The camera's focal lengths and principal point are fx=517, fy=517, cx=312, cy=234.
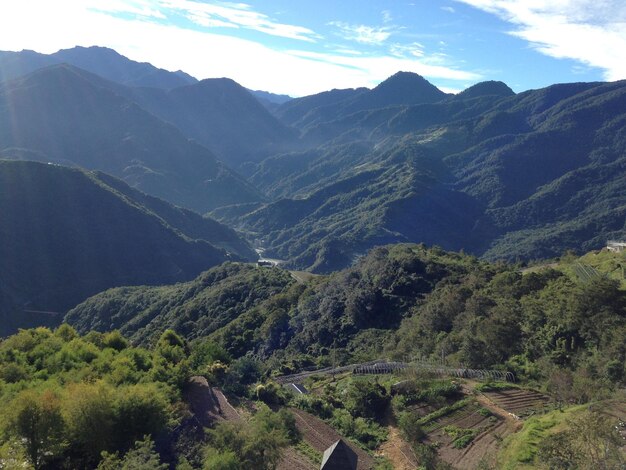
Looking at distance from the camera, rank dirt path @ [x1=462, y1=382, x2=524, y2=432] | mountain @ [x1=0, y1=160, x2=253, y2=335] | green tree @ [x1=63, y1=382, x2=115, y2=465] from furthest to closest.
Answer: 1. mountain @ [x1=0, y1=160, x2=253, y2=335]
2. dirt path @ [x1=462, y1=382, x2=524, y2=432]
3. green tree @ [x1=63, y1=382, x2=115, y2=465]

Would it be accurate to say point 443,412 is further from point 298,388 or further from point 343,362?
point 343,362

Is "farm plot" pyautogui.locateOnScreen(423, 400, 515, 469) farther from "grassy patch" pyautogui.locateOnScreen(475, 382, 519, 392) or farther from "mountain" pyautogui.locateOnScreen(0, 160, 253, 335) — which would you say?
"mountain" pyautogui.locateOnScreen(0, 160, 253, 335)

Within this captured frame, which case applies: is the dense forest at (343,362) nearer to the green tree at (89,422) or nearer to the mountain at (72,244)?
the green tree at (89,422)

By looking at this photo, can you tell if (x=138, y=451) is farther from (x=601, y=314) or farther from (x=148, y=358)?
(x=601, y=314)

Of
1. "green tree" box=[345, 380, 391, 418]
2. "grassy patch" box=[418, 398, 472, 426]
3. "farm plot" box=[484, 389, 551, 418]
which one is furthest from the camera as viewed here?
"green tree" box=[345, 380, 391, 418]

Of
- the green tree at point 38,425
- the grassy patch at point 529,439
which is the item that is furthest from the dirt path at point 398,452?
the green tree at point 38,425

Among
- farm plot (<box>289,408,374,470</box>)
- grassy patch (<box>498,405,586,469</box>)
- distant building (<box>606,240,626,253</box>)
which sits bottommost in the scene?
farm plot (<box>289,408,374,470</box>)

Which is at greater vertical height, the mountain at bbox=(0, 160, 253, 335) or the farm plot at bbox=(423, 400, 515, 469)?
the farm plot at bbox=(423, 400, 515, 469)

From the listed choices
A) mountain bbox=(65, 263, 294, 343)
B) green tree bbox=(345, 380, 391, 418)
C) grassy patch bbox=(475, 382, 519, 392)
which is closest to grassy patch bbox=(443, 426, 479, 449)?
grassy patch bbox=(475, 382, 519, 392)
